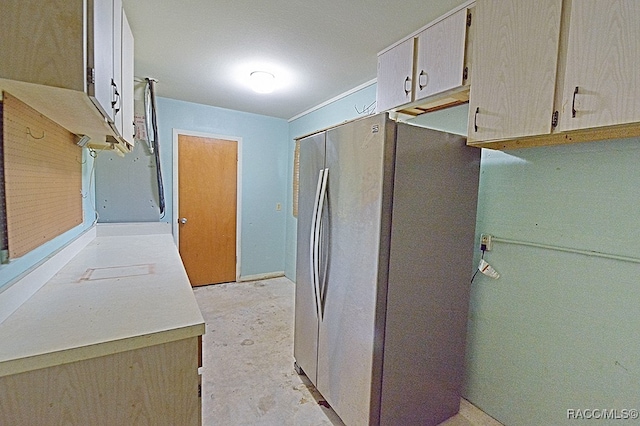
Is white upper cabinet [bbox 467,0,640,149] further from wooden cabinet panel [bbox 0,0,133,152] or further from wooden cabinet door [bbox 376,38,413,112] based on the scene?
wooden cabinet panel [bbox 0,0,133,152]

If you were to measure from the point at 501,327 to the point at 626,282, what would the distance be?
668 millimetres

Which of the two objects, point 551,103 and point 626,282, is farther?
point 626,282

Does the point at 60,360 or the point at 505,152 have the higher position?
the point at 505,152

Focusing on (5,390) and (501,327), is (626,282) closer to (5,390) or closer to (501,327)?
(501,327)

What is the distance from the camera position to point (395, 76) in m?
2.06

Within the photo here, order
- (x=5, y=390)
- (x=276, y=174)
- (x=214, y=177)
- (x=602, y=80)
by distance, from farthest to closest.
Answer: (x=276, y=174) → (x=214, y=177) → (x=602, y=80) → (x=5, y=390)

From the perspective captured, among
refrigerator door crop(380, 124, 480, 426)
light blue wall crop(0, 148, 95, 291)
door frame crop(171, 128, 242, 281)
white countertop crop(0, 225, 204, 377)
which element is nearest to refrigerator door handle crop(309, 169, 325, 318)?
refrigerator door crop(380, 124, 480, 426)

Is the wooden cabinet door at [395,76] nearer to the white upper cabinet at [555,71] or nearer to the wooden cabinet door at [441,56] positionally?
the wooden cabinet door at [441,56]

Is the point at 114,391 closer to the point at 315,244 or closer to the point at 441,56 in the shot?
the point at 315,244

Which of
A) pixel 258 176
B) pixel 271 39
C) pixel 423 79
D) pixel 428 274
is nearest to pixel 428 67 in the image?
pixel 423 79

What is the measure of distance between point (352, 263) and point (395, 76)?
1.39m

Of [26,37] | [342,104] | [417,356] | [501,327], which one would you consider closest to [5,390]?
[26,37]

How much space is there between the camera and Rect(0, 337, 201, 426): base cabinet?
819 millimetres

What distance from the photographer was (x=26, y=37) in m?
0.83
